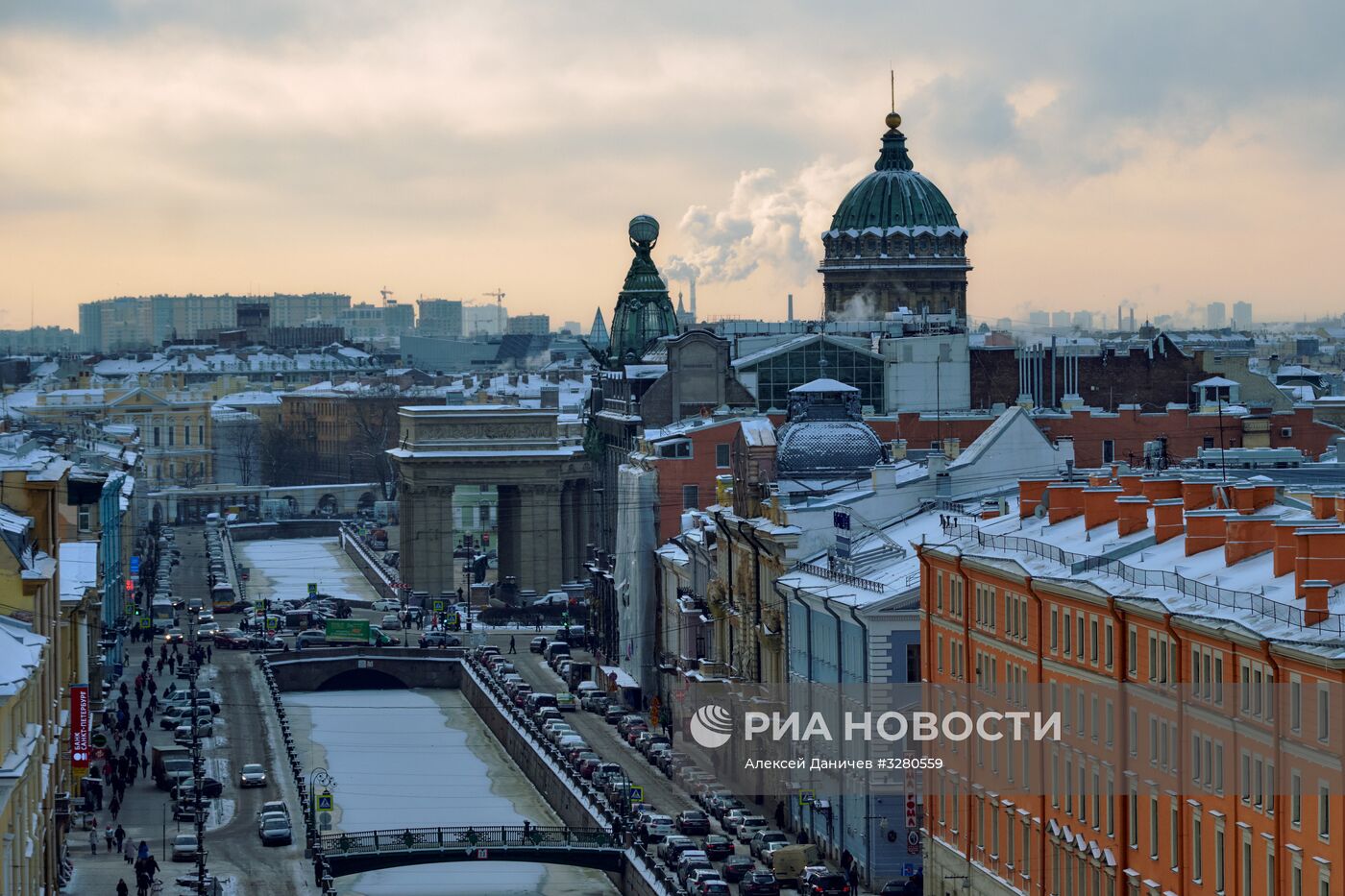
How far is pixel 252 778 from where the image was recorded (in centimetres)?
6312

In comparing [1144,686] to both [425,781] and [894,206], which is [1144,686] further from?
[894,206]

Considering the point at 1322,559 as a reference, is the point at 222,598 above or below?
below

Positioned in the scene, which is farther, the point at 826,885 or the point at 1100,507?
the point at 826,885

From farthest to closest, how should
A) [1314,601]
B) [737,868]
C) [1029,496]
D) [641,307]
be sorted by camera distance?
[641,307]
[737,868]
[1029,496]
[1314,601]

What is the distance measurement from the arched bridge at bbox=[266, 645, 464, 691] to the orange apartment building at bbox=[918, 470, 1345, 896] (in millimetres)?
44393

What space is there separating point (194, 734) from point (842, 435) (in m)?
16.8

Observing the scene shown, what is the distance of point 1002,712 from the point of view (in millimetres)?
41781

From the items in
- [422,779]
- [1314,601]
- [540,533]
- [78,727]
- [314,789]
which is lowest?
[422,779]

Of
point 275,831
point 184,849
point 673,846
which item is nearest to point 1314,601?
point 673,846

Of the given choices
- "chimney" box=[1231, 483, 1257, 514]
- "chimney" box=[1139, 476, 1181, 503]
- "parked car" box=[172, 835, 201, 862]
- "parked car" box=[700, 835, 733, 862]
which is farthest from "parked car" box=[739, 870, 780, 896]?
"chimney" box=[1231, 483, 1257, 514]

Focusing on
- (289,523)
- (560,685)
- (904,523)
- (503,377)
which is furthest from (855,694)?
(503,377)

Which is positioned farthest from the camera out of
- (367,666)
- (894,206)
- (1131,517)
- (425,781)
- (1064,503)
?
(894,206)

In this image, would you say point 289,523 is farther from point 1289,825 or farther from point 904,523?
point 1289,825

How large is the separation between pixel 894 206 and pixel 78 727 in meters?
54.5
